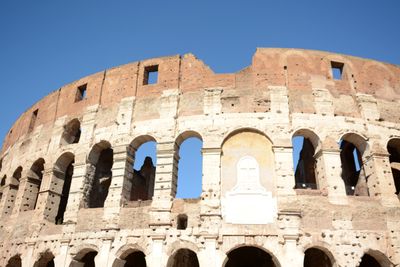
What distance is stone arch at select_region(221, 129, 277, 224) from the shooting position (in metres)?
10.4

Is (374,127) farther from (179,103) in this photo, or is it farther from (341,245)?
(179,103)

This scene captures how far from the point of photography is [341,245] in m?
9.92

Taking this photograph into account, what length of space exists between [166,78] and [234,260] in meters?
7.24

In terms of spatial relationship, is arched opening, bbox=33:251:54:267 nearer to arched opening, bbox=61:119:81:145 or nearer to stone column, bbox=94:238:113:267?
stone column, bbox=94:238:113:267

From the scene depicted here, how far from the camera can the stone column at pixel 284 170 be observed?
10578 millimetres

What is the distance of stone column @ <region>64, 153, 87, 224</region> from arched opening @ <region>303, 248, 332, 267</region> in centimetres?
782

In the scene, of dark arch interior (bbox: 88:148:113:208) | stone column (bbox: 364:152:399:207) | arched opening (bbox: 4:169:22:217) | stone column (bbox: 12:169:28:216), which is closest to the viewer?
stone column (bbox: 364:152:399:207)

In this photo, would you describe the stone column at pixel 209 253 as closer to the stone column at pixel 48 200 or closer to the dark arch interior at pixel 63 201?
the stone column at pixel 48 200

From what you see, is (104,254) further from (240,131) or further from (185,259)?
(240,131)

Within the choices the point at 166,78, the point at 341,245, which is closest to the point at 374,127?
the point at 341,245

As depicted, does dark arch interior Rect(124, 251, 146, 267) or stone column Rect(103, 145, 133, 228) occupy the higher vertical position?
stone column Rect(103, 145, 133, 228)

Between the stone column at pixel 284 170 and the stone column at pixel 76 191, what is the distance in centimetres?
666

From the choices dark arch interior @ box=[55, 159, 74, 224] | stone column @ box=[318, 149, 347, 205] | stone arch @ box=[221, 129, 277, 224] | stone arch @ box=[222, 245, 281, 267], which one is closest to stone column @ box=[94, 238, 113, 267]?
stone arch @ box=[221, 129, 277, 224]

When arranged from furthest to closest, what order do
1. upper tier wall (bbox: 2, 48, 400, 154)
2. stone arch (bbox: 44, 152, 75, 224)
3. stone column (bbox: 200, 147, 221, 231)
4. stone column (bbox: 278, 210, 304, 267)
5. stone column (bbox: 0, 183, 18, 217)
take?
stone column (bbox: 0, 183, 18, 217) < stone arch (bbox: 44, 152, 75, 224) < upper tier wall (bbox: 2, 48, 400, 154) < stone column (bbox: 200, 147, 221, 231) < stone column (bbox: 278, 210, 304, 267)
